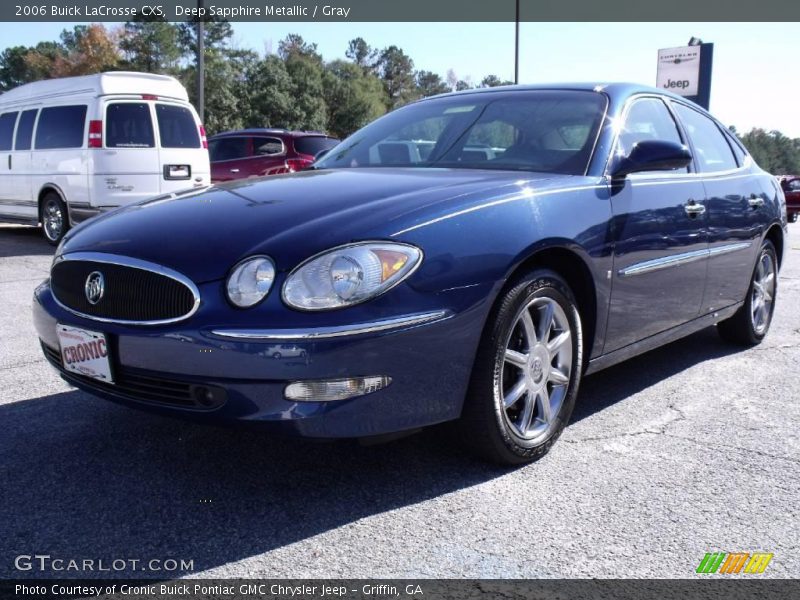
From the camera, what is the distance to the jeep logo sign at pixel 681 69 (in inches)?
1251

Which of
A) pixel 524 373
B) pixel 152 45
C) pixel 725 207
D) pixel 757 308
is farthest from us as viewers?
pixel 152 45

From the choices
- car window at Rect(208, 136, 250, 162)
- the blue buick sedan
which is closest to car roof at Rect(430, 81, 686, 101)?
the blue buick sedan

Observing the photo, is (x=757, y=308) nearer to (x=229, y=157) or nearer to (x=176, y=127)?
(x=176, y=127)

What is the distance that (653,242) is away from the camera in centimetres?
360

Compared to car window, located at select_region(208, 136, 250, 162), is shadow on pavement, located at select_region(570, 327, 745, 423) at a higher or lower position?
lower

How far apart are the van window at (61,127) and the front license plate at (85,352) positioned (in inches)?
305

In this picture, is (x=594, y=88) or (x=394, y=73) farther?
(x=394, y=73)

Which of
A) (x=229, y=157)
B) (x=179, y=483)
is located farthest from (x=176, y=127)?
(x=179, y=483)

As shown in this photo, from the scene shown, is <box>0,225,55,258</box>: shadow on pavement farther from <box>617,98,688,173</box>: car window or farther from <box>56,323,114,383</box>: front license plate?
<box>617,98,688,173</box>: car window

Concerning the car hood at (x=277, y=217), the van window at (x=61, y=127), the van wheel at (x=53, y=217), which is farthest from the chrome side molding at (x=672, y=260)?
the van wheel at (x=53, y=217)

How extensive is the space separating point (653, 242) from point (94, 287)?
233cm

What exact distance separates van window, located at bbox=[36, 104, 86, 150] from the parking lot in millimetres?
6782

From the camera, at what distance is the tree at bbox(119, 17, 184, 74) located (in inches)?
2264

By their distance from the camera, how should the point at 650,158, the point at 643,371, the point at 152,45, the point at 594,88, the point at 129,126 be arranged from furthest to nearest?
the point at 152,45 → the point at 129,126 → the point at 643,371 → the point at 594,88 → the point at 650,158
